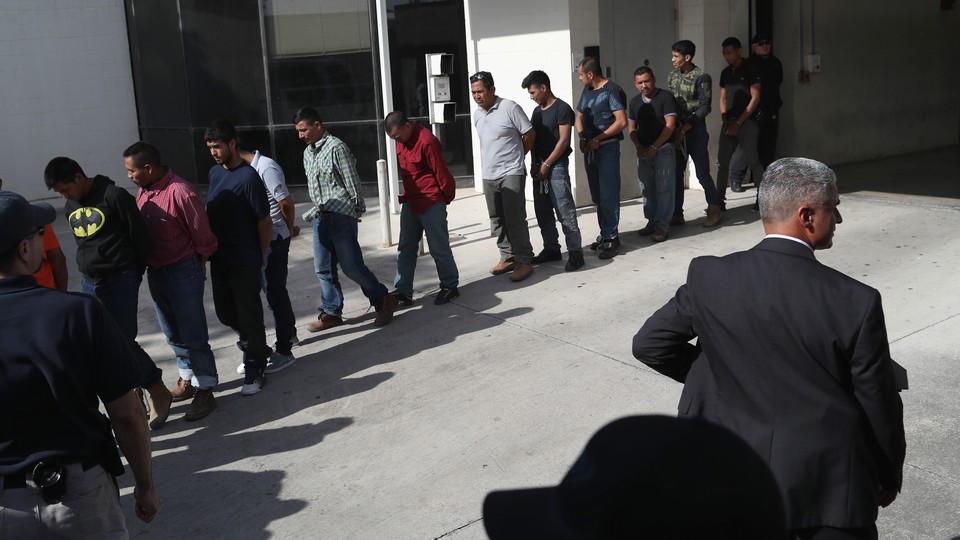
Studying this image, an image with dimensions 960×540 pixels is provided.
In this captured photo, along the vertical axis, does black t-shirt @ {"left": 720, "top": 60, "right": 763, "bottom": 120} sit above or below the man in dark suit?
above

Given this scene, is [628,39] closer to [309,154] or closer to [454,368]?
[309,154]

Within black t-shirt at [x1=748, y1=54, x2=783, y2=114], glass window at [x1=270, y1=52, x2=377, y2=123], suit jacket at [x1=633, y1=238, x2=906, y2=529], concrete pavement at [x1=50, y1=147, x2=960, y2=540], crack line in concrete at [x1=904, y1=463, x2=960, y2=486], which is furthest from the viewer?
glass window at [x1=270, y1=52, x2=377, y2=123]

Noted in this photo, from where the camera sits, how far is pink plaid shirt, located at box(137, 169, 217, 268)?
6023 millimetres

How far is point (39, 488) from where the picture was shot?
2975 millimetres

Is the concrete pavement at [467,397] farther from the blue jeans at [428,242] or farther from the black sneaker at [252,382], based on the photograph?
the blue jeans at [428,242]

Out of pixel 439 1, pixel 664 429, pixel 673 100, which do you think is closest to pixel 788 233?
pixel 664 429

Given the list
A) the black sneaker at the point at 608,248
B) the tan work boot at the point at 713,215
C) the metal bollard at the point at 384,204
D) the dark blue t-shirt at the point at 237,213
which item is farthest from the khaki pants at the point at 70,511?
the tan work boot at the point at 713,215

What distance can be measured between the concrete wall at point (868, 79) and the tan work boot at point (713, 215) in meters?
3.33

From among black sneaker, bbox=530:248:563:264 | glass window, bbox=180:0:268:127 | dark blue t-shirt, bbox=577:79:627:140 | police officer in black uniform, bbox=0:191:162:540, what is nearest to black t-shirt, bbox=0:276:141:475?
police officer in black uniform, bbox=0:191:162:540

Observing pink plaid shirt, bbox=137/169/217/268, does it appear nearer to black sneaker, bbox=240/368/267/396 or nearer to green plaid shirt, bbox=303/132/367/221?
black sneaker, bbox=240/368/267/396

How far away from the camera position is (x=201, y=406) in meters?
6.23

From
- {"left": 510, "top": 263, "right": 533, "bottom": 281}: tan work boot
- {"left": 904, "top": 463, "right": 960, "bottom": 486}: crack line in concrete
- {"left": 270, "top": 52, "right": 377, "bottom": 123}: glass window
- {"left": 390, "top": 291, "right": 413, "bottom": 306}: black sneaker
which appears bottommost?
{"left": 904, "top": 463, "right": 960, "bottom": 486}: crack line in concrete

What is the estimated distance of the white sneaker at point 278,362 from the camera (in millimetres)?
6992

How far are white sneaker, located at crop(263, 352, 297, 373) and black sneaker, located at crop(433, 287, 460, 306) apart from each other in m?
1.49
